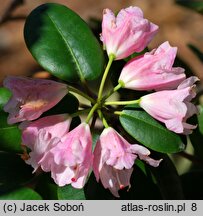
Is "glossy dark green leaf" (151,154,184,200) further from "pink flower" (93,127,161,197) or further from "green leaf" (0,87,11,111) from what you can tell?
"green leaf" (0,87,11,111)

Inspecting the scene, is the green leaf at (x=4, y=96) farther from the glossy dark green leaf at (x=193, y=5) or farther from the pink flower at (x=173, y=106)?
the glossy dark green leaf at (x=193, y=5)

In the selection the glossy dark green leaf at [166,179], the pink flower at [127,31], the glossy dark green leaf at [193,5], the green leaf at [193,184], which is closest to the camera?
the pink flower at [127,31]

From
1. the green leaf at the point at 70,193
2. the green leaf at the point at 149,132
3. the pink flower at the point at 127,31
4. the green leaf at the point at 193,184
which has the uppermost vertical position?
the pink flower at the point at 127,31

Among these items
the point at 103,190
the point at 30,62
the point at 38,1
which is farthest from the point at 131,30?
the point at 38,1

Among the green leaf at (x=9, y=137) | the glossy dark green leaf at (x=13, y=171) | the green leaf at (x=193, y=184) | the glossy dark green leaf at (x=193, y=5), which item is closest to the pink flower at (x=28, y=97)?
the green leaf at (x=9, y=137)

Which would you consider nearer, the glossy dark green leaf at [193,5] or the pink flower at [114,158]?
the pink flower at [114,158]

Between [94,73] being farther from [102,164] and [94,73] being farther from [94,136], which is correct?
[102,164]

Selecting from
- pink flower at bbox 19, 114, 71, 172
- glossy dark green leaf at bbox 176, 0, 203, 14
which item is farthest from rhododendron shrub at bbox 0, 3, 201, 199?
glossy dark green leaf at bbox 176, 0, 203, 14
